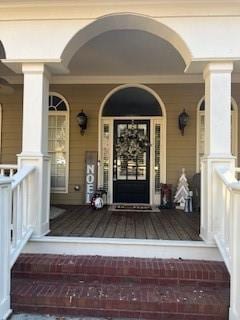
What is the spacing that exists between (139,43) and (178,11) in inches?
60.5

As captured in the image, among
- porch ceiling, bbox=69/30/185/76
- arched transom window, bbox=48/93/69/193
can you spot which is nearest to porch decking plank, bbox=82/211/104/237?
arched transom window, bbox=48/93/69/193

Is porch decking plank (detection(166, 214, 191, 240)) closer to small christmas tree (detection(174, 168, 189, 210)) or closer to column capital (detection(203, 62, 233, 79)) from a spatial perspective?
small christmas tree (detection(174, 168, 189, 210))

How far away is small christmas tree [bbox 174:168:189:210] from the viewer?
662 cm

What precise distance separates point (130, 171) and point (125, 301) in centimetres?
443

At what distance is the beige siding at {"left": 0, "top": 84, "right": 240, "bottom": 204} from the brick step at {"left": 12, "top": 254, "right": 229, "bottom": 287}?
11.9ft

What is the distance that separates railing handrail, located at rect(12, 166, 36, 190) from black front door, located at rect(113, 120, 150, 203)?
3.56m

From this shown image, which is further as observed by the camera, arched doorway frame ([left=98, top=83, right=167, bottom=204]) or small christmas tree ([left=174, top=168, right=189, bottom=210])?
arched doorway frame ([left=98, top=83, right=167, bottom=204])

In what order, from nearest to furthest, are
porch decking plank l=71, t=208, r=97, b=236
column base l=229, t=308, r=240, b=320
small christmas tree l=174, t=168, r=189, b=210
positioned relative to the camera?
column base l=229, t=308, r=240, b=320 < porch decking plank l=71, t=208, r=97, b=236 < small christmas tree l=174, t=168, r=189, b=210

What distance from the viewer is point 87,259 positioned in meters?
3.58

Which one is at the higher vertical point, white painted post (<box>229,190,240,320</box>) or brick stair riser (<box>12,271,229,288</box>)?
white painted post (<box>229,190,240,320</box>)

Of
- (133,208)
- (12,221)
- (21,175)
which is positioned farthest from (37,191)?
(133,208)

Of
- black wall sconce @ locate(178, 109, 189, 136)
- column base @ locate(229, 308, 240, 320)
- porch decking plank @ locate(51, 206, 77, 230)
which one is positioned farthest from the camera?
black wall sconce @ locate(178, 109, 189, 136)

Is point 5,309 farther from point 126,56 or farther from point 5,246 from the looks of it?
point 126,56

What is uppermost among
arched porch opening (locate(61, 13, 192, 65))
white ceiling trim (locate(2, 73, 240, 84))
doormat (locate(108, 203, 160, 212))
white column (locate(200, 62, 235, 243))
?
white ceiling trim (locate(2, 73, 240, 84))
